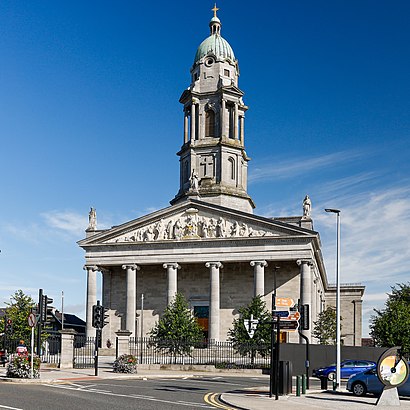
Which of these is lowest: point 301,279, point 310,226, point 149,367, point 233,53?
point 149,367

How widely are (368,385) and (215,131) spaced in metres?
58.9

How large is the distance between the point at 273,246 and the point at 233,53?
30.3 meters

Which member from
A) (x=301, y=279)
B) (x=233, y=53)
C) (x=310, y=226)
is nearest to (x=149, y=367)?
(x=301, y=279)

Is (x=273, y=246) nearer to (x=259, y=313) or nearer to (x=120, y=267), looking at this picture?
(x=259, y=313)

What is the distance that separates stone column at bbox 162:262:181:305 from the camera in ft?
243

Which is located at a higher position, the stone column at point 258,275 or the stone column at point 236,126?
the stone column at point 236,126

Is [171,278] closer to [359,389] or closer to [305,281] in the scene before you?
[305,281]

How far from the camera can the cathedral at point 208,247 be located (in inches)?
2832

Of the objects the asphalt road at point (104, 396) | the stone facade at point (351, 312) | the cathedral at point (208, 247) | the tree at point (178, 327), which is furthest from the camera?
the stone facade at point (351, 312)

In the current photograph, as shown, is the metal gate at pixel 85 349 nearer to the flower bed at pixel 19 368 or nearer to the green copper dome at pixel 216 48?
the flower bed at pixel 19 368

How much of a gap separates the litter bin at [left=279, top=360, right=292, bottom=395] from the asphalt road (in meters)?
2.75

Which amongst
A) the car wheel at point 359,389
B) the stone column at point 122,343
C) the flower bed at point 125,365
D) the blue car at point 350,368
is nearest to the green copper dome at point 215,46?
the stone column at point 122,343

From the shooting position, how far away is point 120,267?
7956 centimetres

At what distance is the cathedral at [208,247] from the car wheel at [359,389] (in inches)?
1436
